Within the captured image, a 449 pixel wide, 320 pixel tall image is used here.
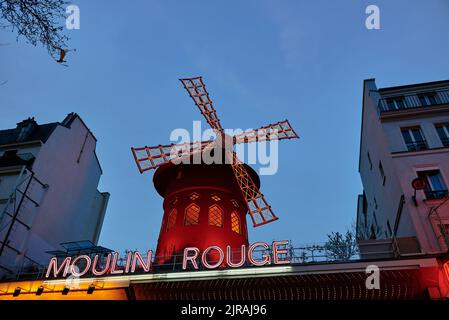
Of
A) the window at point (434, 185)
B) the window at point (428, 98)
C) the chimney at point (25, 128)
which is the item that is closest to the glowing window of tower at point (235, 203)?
the window at point (434, 185)

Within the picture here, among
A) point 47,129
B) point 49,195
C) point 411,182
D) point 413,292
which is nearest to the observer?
point 413,292

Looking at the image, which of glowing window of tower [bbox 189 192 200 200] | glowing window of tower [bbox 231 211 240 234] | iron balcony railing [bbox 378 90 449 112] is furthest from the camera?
glowing window of tower [bbox 189 192 200 200]

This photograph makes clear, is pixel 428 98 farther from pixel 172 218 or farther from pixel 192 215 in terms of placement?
pixel 172 218

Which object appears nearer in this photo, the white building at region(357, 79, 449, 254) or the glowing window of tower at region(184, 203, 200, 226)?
the white building at region(357, 79, 449, 254)

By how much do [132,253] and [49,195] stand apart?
6.08 m

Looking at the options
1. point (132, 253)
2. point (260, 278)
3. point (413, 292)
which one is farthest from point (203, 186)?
point (413, 292)

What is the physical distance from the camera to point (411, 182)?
10047 millimetres

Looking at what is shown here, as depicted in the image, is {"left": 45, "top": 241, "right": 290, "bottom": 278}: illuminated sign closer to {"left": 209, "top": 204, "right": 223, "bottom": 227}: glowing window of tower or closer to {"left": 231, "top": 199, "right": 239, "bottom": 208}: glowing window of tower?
{"left": 209, "top": 204, "right": 223, "bottom": 227}: glowing window of tower

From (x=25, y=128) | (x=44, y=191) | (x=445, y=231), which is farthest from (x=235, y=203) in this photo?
(x=25, y=128)

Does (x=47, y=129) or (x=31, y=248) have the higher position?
(x=47, y=129)

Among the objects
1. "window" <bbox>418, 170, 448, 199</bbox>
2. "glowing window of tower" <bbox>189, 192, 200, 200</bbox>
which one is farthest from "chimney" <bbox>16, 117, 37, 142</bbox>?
"window" <bbox>418, 170, 448, 199</bbox>

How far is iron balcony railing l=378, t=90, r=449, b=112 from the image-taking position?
12023mm

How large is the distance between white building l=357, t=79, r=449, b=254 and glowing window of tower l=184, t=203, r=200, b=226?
5251mm
